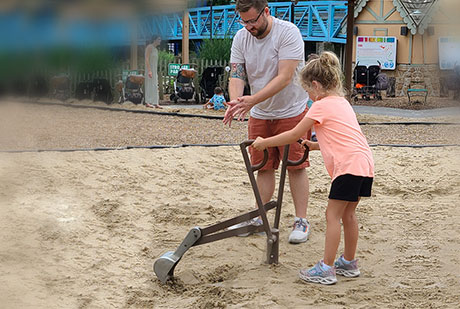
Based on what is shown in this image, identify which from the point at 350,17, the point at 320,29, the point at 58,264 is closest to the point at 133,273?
the point at 58,264

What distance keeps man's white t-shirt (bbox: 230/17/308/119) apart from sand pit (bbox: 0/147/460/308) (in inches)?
33.4

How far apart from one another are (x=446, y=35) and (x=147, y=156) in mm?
4912

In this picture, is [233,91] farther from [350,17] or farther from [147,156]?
[350,17]

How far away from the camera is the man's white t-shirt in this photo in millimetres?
3064

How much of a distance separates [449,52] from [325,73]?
2.07m

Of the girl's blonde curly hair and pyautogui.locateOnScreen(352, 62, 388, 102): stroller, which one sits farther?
pyautogui.locateOnScreen(352, 62, 388, 102): stroller

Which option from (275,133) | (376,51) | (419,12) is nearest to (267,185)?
(275,133)

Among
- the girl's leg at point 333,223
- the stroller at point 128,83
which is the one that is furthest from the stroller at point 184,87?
the stroller at point 128,83

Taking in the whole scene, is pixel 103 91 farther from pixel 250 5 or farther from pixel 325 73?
pixel 250 5

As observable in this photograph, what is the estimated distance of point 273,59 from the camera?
10.3ft

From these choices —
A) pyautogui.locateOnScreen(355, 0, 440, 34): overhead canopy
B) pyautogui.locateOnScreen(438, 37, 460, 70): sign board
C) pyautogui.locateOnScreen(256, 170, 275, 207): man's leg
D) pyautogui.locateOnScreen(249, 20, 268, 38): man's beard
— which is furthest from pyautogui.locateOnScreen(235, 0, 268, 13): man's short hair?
pyautogui.locateOnScreen(438, 37, 460, 70): sign board

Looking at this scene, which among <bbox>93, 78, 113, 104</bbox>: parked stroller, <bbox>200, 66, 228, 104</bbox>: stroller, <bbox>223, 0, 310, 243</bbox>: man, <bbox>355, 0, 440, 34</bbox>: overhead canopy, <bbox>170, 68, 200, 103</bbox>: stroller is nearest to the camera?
<bbox>93, 78, 113, 104</bbox>: parked stroller

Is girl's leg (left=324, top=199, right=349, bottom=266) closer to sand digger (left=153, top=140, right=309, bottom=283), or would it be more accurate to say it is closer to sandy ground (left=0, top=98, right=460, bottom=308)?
sandy ground (left=0, top=98, right=460, bottom=308)

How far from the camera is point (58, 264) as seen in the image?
9.14 feet
